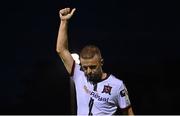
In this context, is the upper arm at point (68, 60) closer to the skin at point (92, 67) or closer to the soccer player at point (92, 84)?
the soccer player at point (92, 84)

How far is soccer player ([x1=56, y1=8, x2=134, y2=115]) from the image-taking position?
4.20 meters

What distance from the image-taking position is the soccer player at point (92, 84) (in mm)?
4199

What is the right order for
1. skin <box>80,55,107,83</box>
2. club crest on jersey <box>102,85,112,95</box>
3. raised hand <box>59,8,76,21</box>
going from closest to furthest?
1. skin <box>80,55,107,83</box>
2. club crest on jersey <box>102,85,112,95</box>
3. raised hand <box>59,8,76,21</box>

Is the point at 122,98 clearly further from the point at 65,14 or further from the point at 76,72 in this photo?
the point at 65,14

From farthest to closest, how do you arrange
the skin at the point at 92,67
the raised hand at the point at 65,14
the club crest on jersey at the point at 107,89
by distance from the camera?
1. the raised hand at the point at 65,14
2. the club crest on jersey at the point at 107,89
3. the skin at the point at 92,67

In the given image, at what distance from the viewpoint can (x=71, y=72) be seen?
4344mm

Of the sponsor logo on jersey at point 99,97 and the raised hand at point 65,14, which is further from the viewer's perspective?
the raised hand at point 65,14

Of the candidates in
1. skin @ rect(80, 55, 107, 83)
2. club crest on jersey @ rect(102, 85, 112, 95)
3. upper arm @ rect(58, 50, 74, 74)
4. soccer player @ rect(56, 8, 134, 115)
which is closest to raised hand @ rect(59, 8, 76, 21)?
soccer player @ rect(56, 8, 134, 115)

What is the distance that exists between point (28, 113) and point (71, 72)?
512cm

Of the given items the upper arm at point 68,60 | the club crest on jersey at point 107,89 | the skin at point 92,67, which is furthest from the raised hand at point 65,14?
the club crest on jersey at point 107,89

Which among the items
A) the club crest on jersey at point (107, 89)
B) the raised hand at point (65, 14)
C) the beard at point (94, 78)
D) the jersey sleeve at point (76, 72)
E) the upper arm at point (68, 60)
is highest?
the raised hand at point (65, 14)

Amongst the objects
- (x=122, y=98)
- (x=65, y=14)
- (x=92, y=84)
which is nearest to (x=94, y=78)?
(x=92, y=84)

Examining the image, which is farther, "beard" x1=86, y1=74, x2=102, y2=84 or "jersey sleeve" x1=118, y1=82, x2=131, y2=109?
"jersey sleeve" x1=118, y1=82, x2=131, y2=109

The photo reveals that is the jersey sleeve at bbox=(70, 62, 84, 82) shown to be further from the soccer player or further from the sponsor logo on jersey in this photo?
the sponsor logo on jersey
